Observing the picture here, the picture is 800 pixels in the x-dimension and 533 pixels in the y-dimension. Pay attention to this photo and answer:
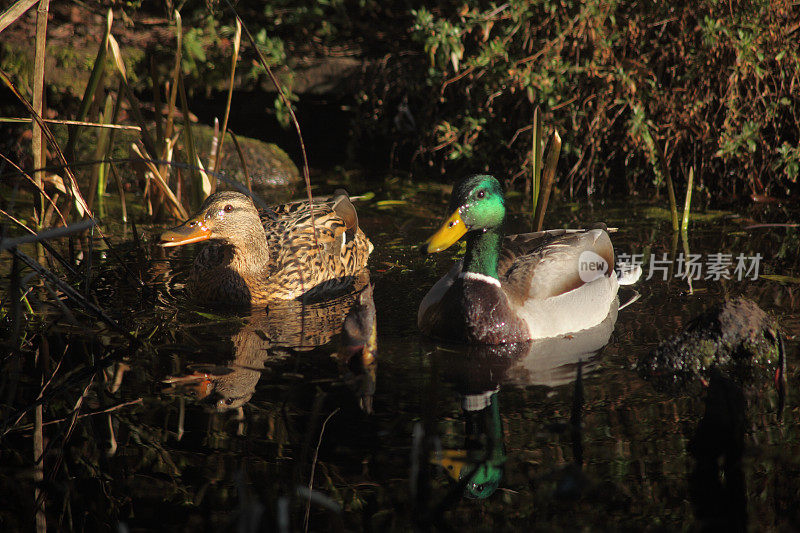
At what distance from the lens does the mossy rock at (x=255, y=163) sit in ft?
26.2

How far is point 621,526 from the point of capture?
2670 millimetres

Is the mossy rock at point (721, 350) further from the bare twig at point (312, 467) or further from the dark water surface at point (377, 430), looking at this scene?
the bare twig at point (312, 467)

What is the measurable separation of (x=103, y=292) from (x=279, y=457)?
2385 mm

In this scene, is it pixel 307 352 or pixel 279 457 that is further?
pixel 307 352

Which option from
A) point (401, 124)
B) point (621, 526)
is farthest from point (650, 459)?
point (401, 124)

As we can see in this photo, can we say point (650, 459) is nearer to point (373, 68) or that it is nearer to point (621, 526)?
point (621, 526)

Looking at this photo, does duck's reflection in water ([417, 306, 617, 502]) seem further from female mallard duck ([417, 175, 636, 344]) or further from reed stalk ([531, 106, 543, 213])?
reed stalk ([531, 106, 543, 213])

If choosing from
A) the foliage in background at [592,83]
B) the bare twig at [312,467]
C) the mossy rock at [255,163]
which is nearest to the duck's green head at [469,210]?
the bare twig at [312,467]

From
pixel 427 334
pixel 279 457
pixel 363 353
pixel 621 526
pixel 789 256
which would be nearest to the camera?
pixel 621 526

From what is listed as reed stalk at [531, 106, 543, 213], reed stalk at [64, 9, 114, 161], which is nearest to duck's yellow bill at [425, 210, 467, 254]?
reed stalk at [531, 106, 543, 213]

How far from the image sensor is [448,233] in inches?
175

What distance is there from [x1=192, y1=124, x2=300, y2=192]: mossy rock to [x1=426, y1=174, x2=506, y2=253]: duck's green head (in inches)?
148

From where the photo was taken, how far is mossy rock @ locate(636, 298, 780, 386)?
395cm

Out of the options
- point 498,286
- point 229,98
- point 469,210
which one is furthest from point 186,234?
point 498,286
